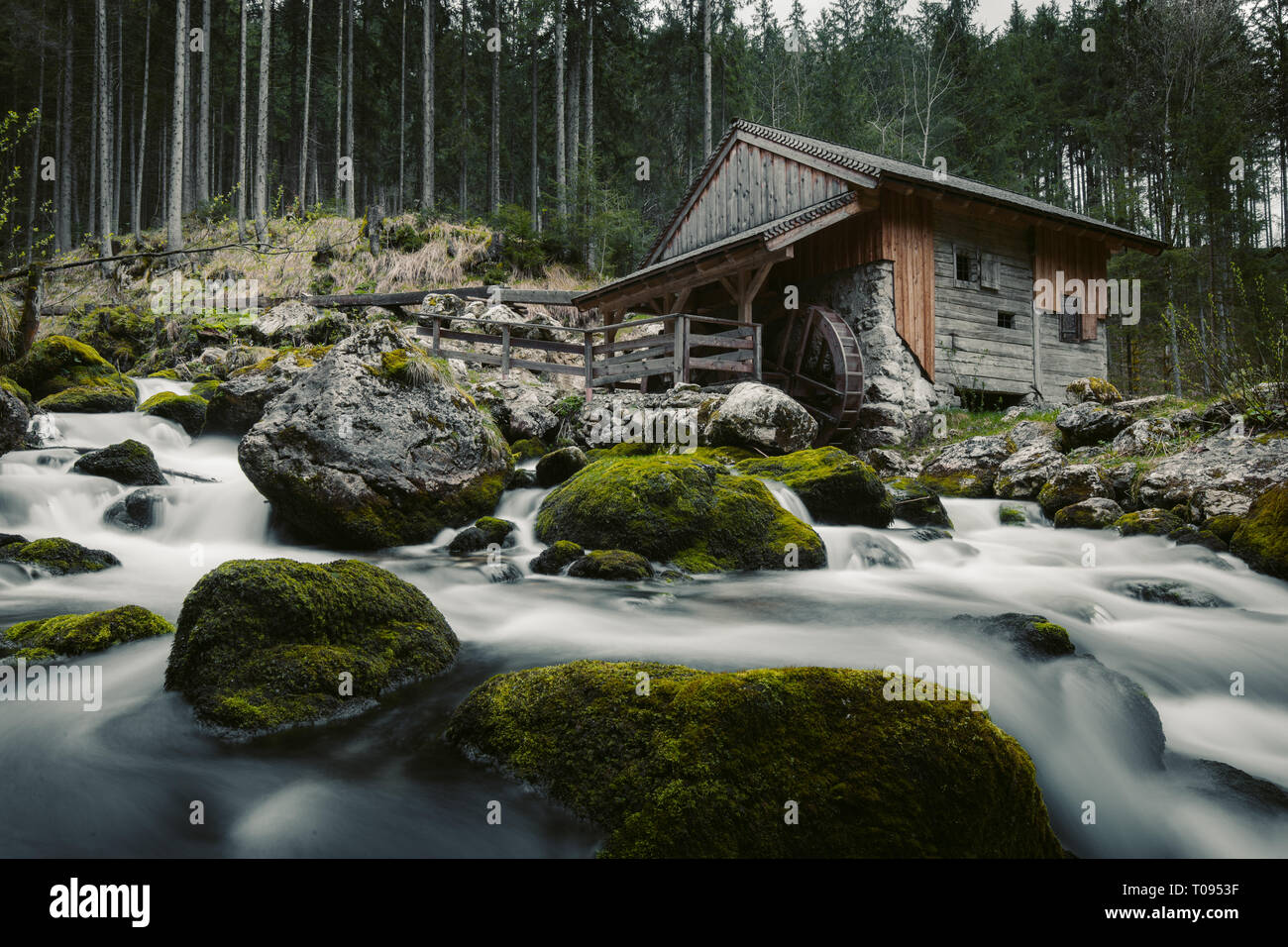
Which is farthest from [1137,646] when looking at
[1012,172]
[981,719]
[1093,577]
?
[1012,172]

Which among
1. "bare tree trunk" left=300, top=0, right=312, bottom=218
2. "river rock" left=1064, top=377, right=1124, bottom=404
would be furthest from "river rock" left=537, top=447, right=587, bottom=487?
"bare tree trunk" left=300, top=0, right=312, bottom=218

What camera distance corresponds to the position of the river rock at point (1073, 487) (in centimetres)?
928

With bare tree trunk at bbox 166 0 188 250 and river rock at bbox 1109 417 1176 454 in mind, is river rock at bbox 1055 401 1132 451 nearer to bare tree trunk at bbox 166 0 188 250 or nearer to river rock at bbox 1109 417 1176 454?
river rock at bbox 1109 417 1176 454

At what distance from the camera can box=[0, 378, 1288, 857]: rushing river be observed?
268cm

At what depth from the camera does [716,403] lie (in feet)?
37.9

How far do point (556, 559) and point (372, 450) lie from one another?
7.11 feet

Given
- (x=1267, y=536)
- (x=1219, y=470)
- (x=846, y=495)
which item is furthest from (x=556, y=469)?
(x=1219, y=470)

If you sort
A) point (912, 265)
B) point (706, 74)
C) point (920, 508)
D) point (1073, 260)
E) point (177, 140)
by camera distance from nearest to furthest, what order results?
point (920, 508) < point (912, 265) < point (1073, 260) < point (177, 140) < point (706, 74)

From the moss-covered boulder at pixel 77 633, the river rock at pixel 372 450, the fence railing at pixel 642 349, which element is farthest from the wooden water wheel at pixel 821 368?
the moss-covered boulder at pixel 77 633

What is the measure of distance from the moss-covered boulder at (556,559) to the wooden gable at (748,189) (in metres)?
10.3

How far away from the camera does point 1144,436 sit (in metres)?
9.92

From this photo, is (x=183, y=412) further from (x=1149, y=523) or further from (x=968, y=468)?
(x=1149, y=523)

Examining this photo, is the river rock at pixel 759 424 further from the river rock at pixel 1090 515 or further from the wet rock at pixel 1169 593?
the wet rock at pixel 1169 593
